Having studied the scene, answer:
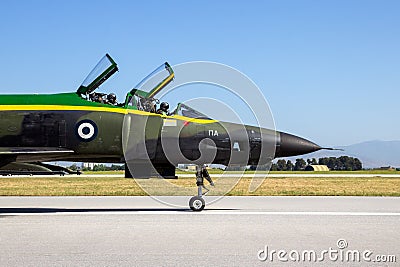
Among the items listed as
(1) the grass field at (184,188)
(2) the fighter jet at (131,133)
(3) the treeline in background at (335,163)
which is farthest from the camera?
(3) the treeline in background at (335,163)

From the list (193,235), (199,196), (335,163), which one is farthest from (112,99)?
(335,163)

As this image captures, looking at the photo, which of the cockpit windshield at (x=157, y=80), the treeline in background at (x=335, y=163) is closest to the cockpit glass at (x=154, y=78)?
the cockpit windshield at (x=157, y=80)

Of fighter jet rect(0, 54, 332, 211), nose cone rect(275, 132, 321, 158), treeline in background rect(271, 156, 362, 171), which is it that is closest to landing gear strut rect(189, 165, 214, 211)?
fighter jet rect(0, 54, 332, 211)

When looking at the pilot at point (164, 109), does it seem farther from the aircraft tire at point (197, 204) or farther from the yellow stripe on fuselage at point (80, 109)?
the aircraft tire at point (197, 204)

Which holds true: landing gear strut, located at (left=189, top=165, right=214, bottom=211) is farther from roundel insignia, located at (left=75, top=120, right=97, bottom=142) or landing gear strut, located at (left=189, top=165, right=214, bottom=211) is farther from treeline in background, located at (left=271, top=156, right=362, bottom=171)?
treeline in background, located at (left=271, top=156, right=362, bottom=171)

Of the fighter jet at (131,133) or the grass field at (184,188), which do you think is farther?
the grass field at (184,188)

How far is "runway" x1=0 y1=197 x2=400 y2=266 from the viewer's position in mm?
8625

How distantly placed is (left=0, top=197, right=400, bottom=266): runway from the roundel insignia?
6.58ft

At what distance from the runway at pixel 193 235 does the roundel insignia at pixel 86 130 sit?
2005 mm

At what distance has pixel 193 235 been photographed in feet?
36.4

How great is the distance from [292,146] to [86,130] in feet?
18.1

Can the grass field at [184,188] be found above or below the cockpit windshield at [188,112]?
below

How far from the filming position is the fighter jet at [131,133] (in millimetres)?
15797

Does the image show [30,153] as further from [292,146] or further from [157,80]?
[292,146]
